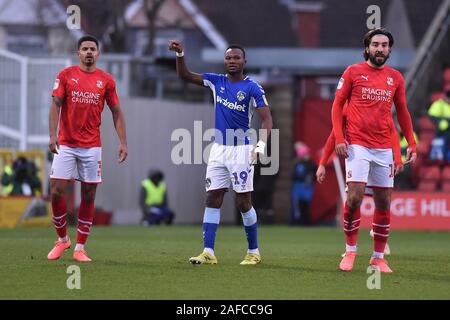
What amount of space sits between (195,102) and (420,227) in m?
13.0

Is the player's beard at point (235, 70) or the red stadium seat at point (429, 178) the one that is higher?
the player's beard at point (235, 70)

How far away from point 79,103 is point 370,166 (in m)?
3.33

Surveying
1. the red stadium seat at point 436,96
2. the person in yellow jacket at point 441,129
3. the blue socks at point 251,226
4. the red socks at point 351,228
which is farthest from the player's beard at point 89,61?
the red stadium seat at point 436,96

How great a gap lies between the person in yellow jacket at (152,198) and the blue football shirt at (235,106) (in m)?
16.6

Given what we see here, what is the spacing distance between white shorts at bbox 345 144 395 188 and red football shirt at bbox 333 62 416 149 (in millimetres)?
72

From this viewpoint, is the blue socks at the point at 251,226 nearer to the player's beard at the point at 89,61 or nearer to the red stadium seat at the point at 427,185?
the player's beard at the point at 89,61

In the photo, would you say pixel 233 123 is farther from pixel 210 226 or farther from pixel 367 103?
pixel 367 103

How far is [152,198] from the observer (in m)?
30.5

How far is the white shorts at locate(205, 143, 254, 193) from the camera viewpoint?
45.1 ft

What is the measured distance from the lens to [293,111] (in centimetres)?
3481

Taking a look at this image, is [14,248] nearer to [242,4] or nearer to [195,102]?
[195,102]

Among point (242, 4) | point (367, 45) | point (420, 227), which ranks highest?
point (242, 4)

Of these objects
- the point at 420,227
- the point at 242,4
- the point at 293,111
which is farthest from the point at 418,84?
the point at 242,4

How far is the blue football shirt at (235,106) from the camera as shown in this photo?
13.7 meters
